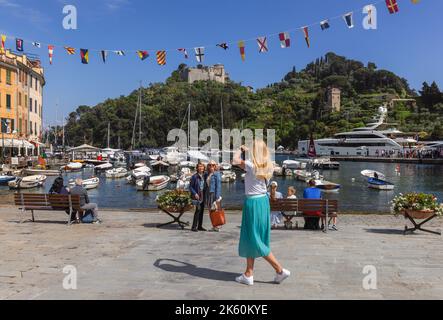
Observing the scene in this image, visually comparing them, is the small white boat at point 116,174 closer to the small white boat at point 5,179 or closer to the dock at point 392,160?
the small white boat at point 5,179

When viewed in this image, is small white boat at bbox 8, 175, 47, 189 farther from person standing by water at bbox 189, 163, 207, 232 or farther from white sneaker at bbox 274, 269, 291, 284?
white sneaker at bbox 274, 269, 291, 284

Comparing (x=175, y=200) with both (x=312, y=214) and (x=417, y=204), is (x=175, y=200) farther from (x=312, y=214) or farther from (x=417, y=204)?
(x=417, y=204)

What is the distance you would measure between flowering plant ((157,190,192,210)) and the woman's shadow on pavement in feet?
14.2

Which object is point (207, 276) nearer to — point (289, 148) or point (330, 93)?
point (289, 148)

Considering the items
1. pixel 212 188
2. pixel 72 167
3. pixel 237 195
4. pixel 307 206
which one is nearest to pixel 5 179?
pixel 72 167

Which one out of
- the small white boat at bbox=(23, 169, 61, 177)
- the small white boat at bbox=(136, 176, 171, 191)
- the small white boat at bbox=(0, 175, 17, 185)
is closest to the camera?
the small white boat at bbox=(136, 176, 171, 191)

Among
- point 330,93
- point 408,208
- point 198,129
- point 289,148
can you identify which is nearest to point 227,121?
point 198,129

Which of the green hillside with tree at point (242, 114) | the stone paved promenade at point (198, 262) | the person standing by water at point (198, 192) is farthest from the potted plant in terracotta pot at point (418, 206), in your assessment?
the green hillside with tree at point (242, 114)

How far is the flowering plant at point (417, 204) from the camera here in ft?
39.4

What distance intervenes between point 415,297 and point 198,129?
115 meters

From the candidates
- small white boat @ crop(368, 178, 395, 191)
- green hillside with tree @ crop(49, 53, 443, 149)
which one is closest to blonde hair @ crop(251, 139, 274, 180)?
small white boat @ crop(368, 178, 395, 191)

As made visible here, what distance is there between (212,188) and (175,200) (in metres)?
1.27

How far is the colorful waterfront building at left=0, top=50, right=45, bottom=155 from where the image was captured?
170ft

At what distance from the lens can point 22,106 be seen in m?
56.2
